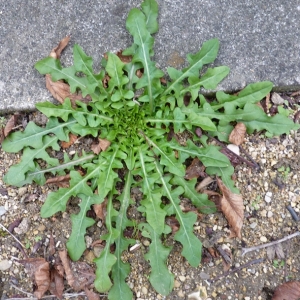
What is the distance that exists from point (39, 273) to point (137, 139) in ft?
3.83

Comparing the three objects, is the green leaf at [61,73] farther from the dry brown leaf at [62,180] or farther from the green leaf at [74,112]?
the dry brown leaf at [62,180]

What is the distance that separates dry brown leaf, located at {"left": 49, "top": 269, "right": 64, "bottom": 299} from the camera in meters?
3.22

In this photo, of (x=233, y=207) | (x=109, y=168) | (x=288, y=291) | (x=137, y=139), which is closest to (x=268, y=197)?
(x=233, y=207)

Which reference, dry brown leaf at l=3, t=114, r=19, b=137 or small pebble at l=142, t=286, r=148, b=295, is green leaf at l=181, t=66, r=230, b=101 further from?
small pebble at l=142, t=286, r=148, b=295

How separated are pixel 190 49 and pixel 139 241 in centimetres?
146

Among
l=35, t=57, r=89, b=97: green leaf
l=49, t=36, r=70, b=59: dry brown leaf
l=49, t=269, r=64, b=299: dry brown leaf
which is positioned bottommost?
l=49, t=269, r=64, b=299: dry brown leaf

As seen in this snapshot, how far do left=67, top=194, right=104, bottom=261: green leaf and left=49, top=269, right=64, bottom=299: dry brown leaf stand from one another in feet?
0.68

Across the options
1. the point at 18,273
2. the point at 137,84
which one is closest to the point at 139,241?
the point at 18,273

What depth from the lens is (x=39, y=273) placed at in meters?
3.19

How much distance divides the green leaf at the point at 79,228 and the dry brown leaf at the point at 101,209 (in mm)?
65

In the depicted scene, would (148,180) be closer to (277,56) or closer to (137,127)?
(137,127)

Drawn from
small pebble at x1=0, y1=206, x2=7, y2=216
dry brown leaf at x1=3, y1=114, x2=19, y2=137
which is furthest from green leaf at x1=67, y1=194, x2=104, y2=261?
dry brown leaf at x1=3, y1=114, x2=19, y2=137

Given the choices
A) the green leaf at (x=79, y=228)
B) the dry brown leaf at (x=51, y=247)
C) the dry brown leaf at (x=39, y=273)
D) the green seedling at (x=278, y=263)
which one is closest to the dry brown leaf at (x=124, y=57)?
the green leaf at (x=79, y=228)

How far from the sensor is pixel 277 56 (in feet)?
10.9
